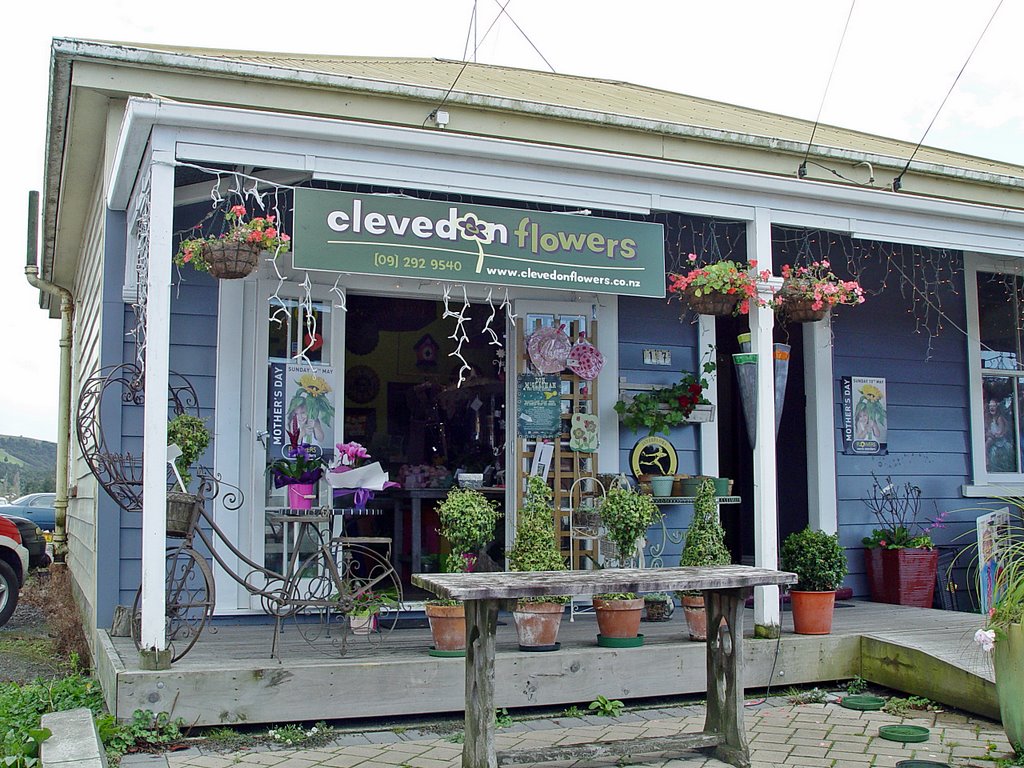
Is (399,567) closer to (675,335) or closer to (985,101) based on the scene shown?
(675,335)

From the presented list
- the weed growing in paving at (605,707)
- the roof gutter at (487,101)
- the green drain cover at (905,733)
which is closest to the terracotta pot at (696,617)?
the weed growing in paving at (605,707)

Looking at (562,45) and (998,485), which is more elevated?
(562,45)

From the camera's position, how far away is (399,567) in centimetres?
838

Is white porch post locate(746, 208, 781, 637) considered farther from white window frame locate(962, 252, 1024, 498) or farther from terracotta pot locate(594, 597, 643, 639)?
white window frame locate(962, 252, 1024, 498)

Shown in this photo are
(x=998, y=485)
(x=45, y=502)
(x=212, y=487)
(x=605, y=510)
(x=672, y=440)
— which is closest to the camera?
(x=605, y=510)

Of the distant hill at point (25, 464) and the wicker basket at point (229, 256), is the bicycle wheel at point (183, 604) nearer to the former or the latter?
the wicker basket at point (229, 256)

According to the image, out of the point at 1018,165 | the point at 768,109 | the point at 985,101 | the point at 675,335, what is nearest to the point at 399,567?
the point at 675,335

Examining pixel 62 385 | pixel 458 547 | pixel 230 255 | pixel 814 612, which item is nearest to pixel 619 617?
pixel 458 547

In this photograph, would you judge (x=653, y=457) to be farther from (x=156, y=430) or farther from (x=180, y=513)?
(x=156, y=430)

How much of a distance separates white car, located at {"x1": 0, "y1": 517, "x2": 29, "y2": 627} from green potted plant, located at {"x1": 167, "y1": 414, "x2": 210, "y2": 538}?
171 inches

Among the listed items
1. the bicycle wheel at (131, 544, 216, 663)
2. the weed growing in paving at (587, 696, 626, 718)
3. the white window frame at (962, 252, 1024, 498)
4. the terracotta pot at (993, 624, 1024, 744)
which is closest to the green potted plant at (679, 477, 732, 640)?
the weed growing in paving at (587, 696, 626, 718)

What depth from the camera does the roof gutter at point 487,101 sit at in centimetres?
555

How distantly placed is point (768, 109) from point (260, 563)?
679 cm

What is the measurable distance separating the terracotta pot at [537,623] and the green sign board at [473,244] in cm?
169
